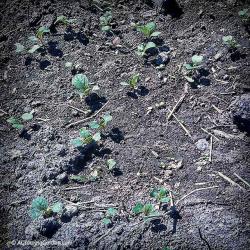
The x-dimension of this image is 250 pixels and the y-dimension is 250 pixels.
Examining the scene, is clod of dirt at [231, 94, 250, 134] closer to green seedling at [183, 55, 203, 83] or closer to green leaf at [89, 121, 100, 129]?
green seedling at [183, 55, 203, 83]

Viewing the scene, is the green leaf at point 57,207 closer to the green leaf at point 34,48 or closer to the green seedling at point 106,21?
the green leaf at point 34,48

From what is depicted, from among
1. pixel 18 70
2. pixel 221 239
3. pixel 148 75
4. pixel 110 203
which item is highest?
pixel 18 70

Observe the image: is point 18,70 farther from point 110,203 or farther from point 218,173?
point 218,173

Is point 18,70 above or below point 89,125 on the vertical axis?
above

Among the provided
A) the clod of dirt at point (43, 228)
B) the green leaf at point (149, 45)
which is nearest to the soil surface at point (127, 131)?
the clod of dirt at point (43, 228)

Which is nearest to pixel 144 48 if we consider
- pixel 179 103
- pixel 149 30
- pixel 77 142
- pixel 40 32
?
pixel 149 30

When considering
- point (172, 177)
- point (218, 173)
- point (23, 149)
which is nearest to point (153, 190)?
point (172, 177)
